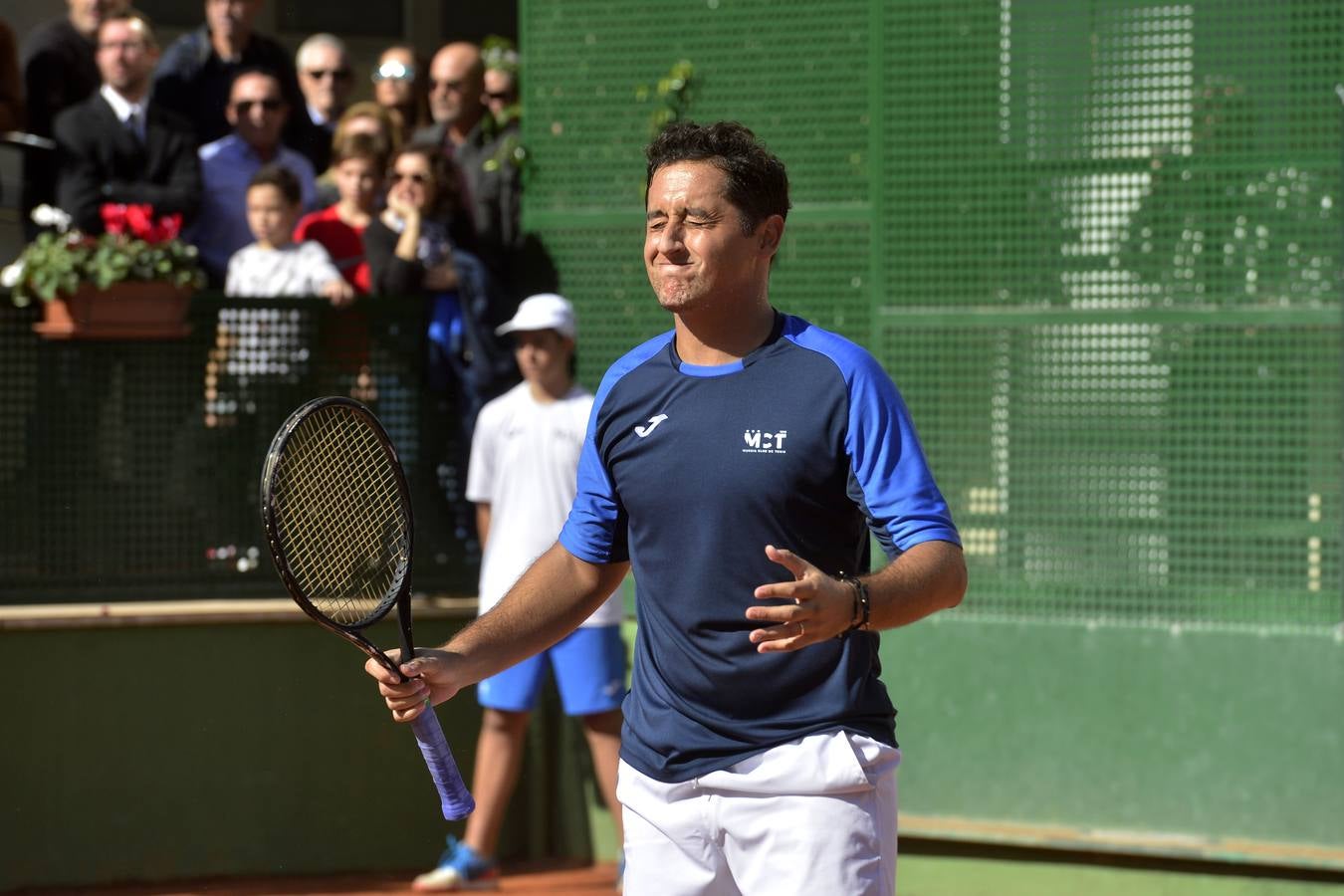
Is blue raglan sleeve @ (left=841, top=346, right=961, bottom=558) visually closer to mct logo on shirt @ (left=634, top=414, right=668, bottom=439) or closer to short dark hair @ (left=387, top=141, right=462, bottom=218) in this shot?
mct logo on shirt @ (left=634, top=414, right=668, bottom=439)

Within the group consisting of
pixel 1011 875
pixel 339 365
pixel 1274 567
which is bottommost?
pixel 1011 875

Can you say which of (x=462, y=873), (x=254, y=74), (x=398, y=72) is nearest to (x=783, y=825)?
(x=462, y=873)

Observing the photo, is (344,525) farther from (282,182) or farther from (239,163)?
(239,163)

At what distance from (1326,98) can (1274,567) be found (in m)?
1.70

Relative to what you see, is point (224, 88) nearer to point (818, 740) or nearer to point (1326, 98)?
point (1326, 98)

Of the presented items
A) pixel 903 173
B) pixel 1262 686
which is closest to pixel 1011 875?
pixel 1262 686

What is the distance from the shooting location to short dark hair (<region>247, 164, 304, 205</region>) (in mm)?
7598

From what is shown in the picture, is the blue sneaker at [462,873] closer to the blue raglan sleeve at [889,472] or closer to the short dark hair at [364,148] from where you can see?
the short dark hair at [364,148]

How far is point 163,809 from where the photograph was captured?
770 cm

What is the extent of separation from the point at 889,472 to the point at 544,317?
407 cm

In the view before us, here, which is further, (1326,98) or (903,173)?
(903,173)

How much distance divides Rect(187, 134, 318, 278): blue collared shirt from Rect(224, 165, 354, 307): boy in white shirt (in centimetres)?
12

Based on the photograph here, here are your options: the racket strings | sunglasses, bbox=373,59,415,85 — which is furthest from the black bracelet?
sunglasses, bbox=373,59,415,85

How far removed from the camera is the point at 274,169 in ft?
25.1
